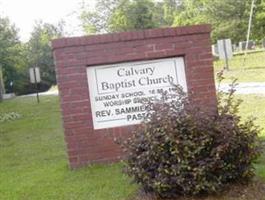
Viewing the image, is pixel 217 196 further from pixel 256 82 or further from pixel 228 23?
pixel 228 23

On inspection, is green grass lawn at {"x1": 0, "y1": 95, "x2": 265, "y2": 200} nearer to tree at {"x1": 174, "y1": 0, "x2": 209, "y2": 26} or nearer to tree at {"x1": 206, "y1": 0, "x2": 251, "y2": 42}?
tree at {"x1": 206, "y1": 0, "x2": 251, "y2": 42}

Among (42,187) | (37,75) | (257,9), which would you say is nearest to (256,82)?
(37,75)

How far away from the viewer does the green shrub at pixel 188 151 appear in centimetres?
583

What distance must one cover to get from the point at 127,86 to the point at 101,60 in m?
0.53

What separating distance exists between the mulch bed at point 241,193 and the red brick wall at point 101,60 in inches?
77.3

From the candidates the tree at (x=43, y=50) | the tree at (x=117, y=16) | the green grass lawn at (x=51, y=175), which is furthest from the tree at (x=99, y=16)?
the green grass lawn at (x=51, y=175)

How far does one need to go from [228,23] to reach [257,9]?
3.00 metres

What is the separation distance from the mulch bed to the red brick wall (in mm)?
1963

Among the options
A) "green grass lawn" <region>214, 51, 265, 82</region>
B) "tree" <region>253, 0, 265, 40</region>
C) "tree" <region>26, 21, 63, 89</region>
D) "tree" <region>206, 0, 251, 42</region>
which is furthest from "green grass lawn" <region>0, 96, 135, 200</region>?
"tree" <region>26, 21, 63, 89</region>

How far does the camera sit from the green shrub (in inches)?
229

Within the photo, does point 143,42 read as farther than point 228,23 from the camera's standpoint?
No

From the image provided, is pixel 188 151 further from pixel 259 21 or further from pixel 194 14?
pixel 194 14

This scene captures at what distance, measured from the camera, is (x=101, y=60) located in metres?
8.00

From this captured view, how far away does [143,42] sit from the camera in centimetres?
804
